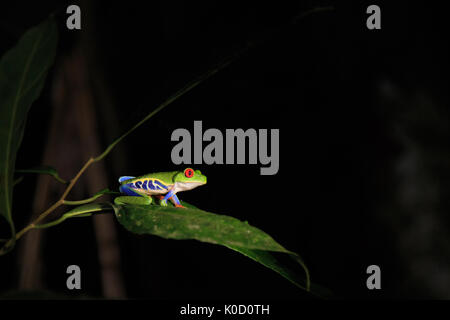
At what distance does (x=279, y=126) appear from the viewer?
67.2 inches

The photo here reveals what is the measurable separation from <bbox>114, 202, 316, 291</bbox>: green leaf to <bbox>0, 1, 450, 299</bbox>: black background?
1.04 metres

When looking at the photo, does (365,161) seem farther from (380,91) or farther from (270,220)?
(270,220)

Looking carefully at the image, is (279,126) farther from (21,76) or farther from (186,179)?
(21,76)

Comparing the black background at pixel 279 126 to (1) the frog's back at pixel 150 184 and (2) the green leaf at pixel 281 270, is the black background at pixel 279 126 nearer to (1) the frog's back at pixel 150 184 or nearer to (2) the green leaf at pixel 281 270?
(1) the frog's back at pixel 150 184

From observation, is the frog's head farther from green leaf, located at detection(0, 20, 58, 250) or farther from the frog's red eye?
green leaf, located at detection(0, 20, 58, 250)

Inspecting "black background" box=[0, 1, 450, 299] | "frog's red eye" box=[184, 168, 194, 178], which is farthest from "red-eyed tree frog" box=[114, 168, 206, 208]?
"black background" box=[0, 1, 450, 299]

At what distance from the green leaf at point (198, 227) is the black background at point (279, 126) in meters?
1.04

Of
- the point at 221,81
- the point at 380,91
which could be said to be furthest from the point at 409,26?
the point at 221,81

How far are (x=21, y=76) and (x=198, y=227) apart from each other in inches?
13.3

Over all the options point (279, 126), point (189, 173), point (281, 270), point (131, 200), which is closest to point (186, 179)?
point (189, 173)

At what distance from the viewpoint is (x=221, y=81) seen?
173cm

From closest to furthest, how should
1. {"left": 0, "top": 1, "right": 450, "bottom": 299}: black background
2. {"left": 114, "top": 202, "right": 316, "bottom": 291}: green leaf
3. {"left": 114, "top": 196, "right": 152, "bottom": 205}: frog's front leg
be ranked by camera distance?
{"left": 114, "top": 202, "right": 316, "bottom": 291}: green leaf → {"left": 114, "top": 196, "right": 152, "bottom": 205}: frog's front leg → {"left": 0, "top": 1, "right": 450, "bottom": 299}: black background

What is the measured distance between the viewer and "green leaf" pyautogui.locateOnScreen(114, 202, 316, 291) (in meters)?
0.43

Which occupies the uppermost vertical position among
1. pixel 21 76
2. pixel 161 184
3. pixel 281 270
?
pixel 21 76
